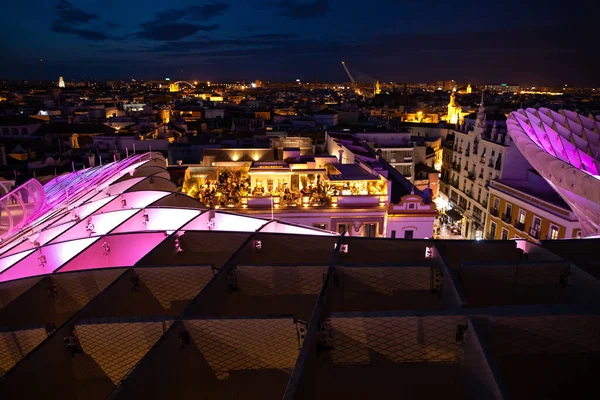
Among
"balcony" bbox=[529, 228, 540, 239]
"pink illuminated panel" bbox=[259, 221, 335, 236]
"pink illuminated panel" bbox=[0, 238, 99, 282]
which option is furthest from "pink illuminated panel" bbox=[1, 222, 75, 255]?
"balcony" bbox=[529, 228, 540, 239]

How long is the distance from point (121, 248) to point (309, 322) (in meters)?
4.51

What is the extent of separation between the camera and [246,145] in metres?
22.6

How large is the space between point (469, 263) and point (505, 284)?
20.1 inches

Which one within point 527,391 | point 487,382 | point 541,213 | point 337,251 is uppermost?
point 337,251

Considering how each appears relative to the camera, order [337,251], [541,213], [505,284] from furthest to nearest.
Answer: [541,213]
[337,251]
[505,284]

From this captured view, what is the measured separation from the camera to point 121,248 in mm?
7004

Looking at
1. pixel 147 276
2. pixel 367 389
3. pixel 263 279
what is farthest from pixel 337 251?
pixel 147 276

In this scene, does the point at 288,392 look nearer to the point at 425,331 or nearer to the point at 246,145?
the point at 425,331

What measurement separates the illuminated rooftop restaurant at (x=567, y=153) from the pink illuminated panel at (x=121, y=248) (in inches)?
386

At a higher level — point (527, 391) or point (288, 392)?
point (288, 392)

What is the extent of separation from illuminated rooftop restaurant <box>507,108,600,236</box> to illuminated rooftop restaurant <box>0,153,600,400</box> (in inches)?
183

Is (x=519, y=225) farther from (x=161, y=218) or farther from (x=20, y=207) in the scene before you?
(x=20, y=207)

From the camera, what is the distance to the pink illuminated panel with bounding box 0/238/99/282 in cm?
657

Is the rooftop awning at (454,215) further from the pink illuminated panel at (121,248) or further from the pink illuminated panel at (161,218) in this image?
the pink illuminated panel at (121,248)
